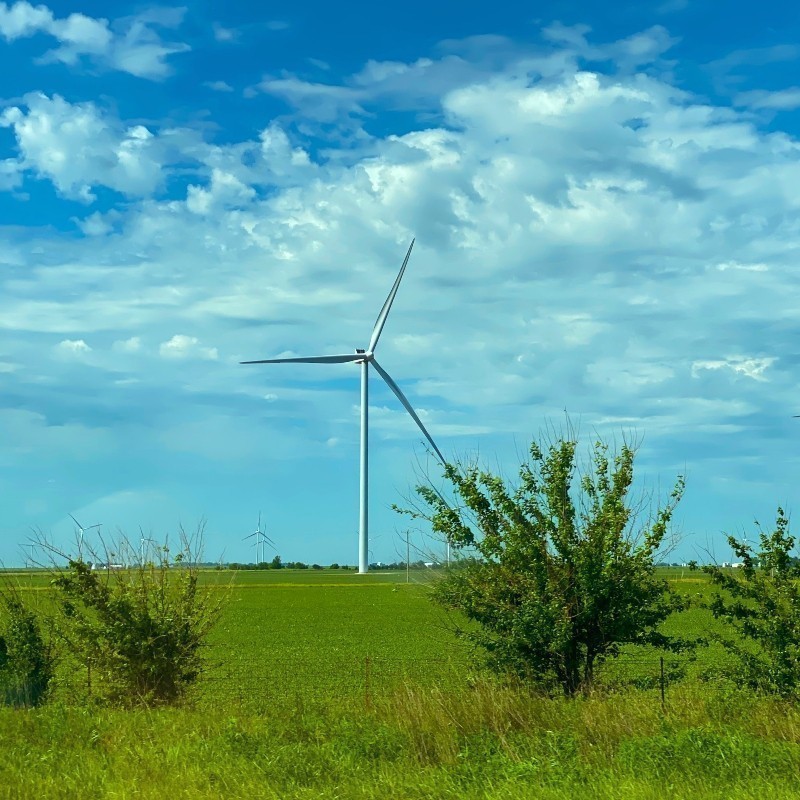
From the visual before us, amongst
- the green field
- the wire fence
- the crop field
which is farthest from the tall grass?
the crop field

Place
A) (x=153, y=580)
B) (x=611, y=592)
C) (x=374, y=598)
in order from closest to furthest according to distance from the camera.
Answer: (x=611, y=592)
(x=153, y=580)
(x=374, y=598)

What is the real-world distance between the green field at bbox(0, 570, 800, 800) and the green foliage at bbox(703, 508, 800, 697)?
15.0 inches

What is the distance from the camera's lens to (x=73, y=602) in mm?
19938

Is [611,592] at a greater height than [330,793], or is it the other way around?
[611,592]

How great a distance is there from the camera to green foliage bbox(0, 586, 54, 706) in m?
18.9

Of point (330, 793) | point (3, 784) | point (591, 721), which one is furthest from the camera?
point (591, 721)

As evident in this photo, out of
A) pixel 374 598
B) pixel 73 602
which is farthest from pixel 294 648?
pixel 374 598

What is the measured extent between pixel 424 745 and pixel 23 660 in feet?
29.6

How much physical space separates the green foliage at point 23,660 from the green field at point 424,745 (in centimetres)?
52

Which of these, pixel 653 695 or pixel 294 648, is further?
pixel 294 648

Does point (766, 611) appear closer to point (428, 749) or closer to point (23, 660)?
point (428, 749)

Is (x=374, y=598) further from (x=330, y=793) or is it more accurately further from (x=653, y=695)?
(x=330, y=793)

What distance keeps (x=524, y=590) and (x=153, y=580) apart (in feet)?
23.1

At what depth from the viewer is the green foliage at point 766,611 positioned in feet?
52.9
